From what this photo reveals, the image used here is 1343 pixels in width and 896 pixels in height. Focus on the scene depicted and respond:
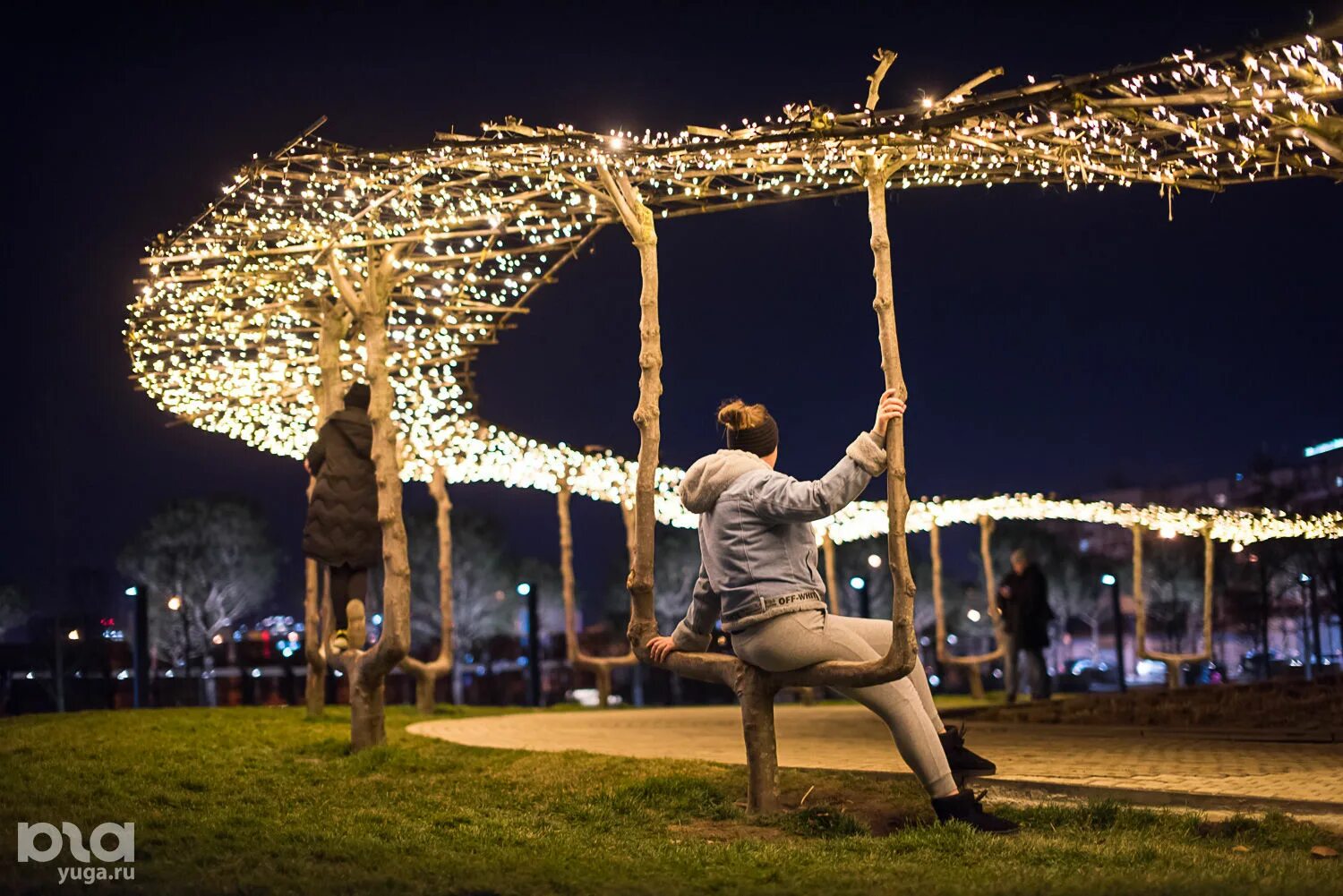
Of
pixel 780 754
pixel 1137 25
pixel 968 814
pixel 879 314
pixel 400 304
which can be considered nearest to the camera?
pixel 968 814

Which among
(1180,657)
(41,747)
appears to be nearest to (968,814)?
(41,747)

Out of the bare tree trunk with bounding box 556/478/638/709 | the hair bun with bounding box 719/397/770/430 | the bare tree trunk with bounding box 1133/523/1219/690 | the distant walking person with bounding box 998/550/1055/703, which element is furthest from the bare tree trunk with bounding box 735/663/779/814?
the bare tree trunk with bounding box 1133/523/1219/690

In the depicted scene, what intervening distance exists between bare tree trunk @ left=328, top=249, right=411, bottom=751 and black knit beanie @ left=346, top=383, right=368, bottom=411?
1.64 feet

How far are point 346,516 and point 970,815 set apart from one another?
4.85 m

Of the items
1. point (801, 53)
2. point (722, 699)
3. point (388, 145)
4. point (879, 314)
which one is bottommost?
point (722, 699)

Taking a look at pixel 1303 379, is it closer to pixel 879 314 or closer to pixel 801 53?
pixel 801 53

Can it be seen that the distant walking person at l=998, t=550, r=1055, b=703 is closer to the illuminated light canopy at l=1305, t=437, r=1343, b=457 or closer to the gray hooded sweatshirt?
the gray hooded sweatshirt

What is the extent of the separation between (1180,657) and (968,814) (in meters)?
13.0

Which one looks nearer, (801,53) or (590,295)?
(801,53)

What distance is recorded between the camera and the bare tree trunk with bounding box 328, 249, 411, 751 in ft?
24.8

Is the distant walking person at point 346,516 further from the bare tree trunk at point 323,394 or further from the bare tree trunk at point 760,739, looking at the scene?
the bare tree trunk at point 760,739

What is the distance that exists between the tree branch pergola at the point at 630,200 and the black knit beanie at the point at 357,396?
1.58 feet

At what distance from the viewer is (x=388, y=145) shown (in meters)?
6.94

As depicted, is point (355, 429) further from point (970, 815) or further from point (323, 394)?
point (970, 815)
